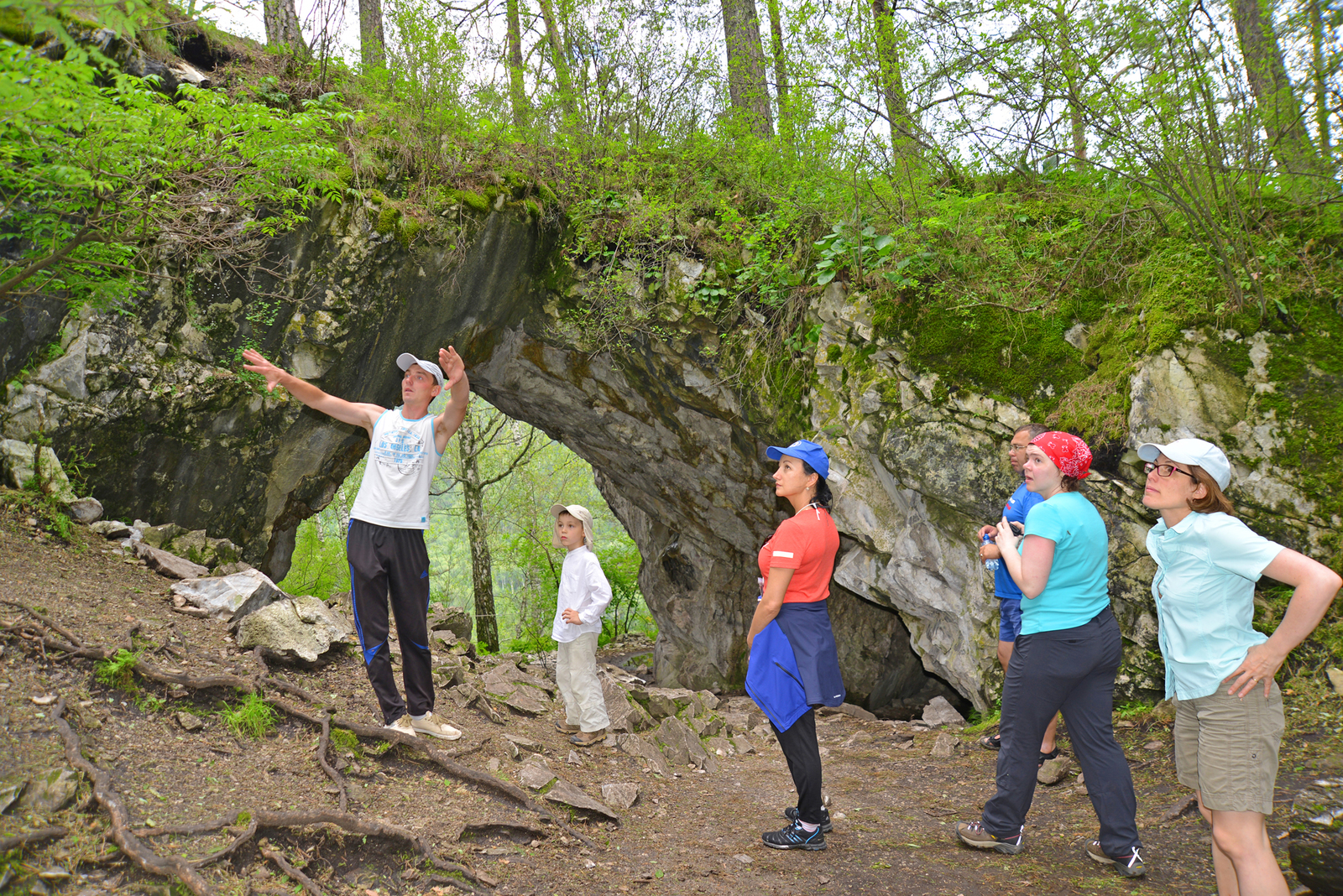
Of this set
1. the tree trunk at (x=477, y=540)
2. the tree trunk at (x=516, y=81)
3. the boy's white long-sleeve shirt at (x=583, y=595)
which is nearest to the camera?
the boy's white long-sleeve shirt at (x=583, y=595)

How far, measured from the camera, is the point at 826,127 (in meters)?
7.48

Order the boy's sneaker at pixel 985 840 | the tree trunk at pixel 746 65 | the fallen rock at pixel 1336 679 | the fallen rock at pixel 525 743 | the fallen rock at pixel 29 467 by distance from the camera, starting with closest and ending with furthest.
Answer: the boy's sneaker at pixel 985 840 → the fallen rock at pixel 1336 679 → the fallen rock at pixel 525 743 → the fallen rock at pixel 29 467 → the tree trunk at pixel 746 65

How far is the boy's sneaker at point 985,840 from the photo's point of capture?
3.83 metres

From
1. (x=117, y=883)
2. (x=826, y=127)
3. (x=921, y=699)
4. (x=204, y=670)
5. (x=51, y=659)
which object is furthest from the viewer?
(x=921, y=699)

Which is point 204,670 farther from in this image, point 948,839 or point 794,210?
point 794,210

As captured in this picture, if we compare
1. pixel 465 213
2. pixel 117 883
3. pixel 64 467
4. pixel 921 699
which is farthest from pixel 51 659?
pixel 921 699

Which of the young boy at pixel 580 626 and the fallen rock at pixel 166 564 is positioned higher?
the fallen rock at pixel 166 564

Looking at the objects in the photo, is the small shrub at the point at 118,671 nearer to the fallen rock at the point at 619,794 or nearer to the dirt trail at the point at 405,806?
the dirt trail at the point at 405,806

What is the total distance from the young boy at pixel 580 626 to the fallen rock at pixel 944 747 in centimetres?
290

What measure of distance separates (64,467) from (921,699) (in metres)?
11.5

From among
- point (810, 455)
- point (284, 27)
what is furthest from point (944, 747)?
point (284, 27)

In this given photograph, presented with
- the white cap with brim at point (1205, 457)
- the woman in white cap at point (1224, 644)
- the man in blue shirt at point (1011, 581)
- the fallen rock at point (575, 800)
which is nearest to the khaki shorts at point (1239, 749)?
the woman in white cap at point (1224, 644)

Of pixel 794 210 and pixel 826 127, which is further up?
pixel 826 127

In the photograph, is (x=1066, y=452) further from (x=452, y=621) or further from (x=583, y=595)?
(x=452, y=621)
